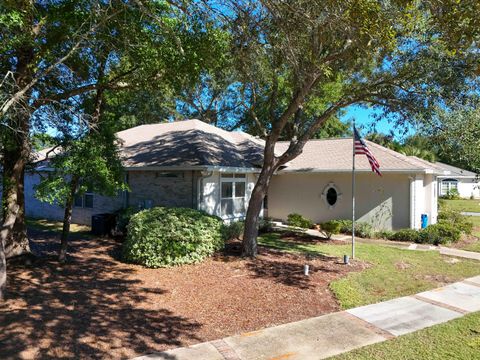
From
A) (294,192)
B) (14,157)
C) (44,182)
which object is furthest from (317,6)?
(294,192)

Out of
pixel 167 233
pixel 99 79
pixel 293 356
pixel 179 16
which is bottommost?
pixel 293 356

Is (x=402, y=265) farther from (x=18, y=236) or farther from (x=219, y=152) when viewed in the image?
(x=18, y=236)

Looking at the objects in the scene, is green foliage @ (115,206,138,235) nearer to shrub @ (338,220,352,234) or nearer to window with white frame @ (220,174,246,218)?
window with white frame @ (220,174,246,218)

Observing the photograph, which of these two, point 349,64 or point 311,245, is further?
point 311,245

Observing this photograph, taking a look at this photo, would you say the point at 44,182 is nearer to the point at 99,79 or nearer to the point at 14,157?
the point at 14,157

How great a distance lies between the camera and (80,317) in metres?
6.62

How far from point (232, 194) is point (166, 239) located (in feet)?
Answer: 22.2

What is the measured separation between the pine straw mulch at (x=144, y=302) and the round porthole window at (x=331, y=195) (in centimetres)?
725

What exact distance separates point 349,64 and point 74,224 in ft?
47.3

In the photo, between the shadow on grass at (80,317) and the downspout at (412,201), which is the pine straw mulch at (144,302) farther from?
the downspout at (412,201)

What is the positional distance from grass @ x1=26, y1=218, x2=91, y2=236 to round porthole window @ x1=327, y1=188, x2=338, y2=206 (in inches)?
439

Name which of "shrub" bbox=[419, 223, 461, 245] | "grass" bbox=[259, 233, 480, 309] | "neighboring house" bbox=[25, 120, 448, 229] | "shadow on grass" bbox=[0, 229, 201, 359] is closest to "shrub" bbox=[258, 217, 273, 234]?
"neighboring house" bbox=[25, 120, 448, 229]

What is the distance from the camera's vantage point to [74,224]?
18297mm

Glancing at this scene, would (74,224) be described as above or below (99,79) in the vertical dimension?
below
